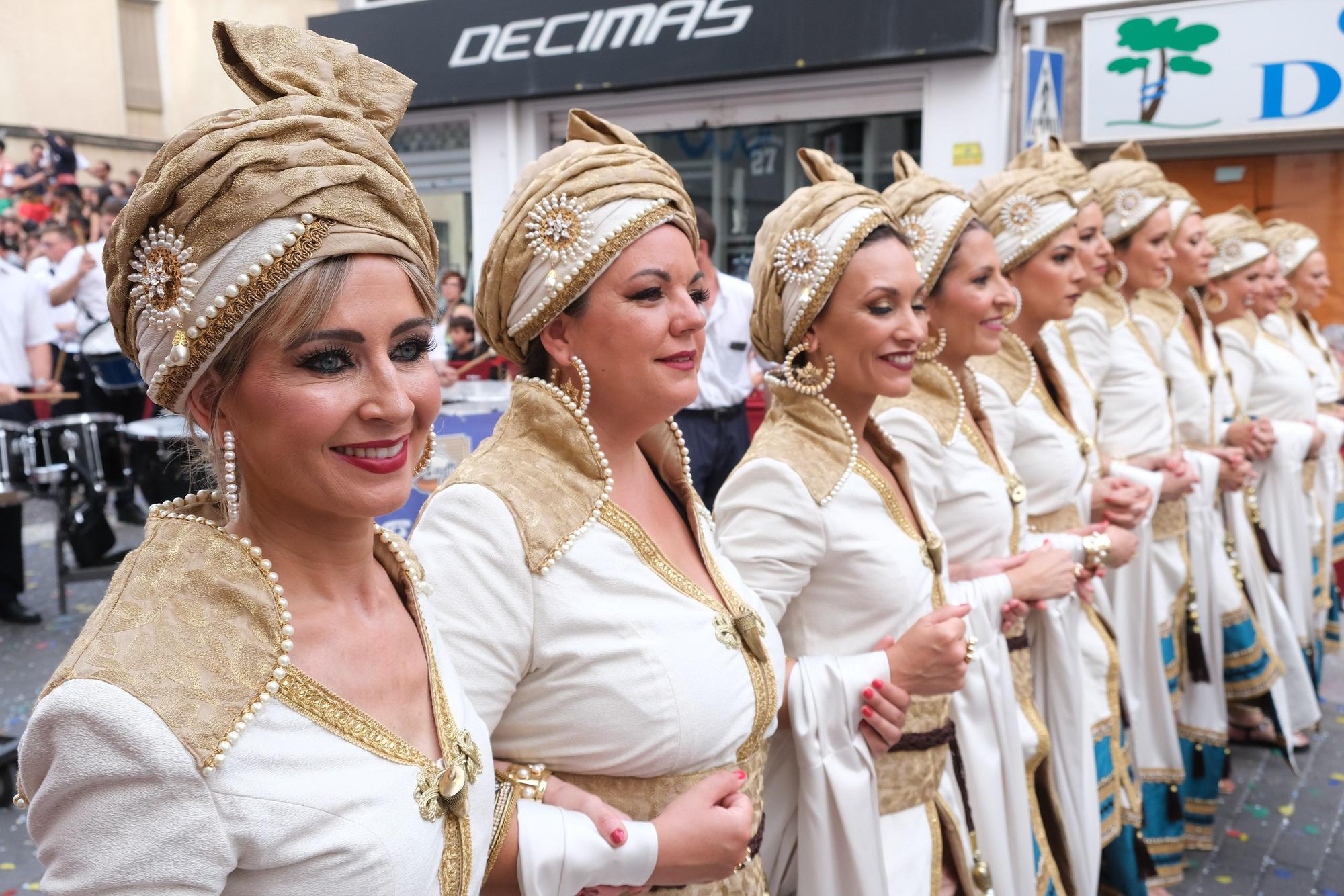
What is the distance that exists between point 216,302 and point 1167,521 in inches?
156

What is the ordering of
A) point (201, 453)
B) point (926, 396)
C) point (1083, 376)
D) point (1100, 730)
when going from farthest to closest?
point (1083, 376) → point (1100, 730) → point (926, 396) → point (201, 453)

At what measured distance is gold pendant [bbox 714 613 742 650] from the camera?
179 centimetres

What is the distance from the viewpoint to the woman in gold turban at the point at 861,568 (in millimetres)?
2232

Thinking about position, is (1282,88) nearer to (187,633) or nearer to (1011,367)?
(1011,367)

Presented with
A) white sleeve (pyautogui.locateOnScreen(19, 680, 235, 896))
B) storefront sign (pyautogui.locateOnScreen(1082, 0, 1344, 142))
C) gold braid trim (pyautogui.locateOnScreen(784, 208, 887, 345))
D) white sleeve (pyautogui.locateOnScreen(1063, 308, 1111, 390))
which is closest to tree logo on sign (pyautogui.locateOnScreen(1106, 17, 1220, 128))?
storefront sign (pyautogui.locateOnScreen(1082, 0, 1344, 142))

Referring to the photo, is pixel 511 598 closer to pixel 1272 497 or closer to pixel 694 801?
pixel 694 801

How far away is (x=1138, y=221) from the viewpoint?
4.55m

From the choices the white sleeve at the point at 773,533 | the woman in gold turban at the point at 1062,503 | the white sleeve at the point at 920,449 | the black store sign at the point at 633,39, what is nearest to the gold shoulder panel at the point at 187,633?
the white sleeve at the point at 773,533

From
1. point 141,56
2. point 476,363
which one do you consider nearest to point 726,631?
point 476,363

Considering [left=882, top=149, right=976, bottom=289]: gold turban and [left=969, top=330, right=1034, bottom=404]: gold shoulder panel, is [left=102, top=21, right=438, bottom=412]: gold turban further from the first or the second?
[left=969, top=330, right=1034, bottom=404]: gold shoulder panel

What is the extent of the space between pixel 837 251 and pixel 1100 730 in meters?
1.80

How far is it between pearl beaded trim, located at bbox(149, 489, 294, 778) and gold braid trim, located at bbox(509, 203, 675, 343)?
68 cm

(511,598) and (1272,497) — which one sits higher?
(511,598)

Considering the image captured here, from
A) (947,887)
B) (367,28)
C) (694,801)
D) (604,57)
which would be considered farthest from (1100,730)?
(367,28)
